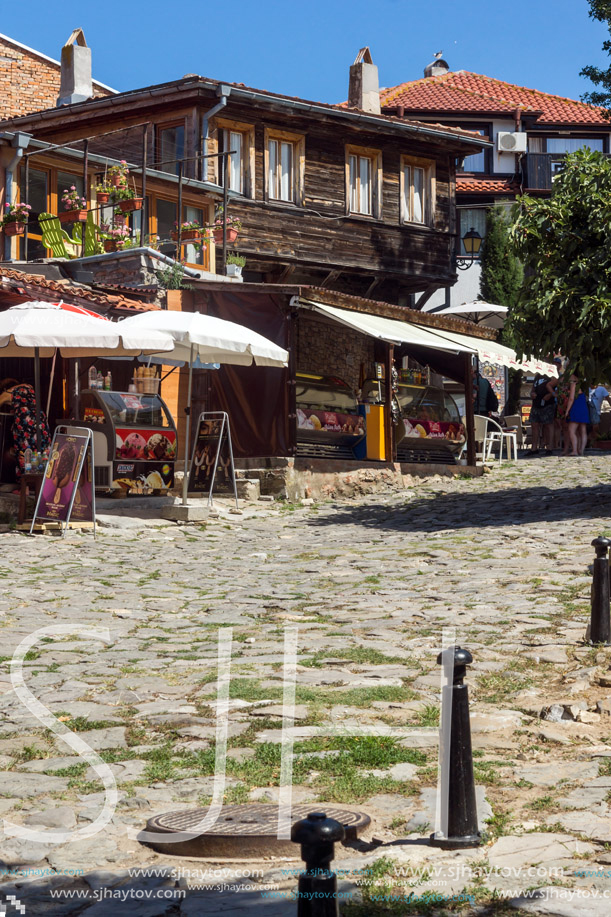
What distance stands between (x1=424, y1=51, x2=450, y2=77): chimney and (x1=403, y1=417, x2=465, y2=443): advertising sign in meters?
27.7

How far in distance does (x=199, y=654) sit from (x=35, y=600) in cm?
240

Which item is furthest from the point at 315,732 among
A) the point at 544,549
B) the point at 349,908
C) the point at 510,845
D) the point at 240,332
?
the point at 240,332

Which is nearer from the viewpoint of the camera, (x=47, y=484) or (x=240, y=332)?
(x=47, y=484)

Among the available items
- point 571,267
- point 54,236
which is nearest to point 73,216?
point 54,236

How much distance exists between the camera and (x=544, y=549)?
1180 centimetres

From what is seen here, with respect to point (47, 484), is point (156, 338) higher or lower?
higher

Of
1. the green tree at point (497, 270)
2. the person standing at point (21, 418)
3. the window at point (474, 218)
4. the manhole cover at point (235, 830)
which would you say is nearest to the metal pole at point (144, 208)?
the person standing at point (21, 418)

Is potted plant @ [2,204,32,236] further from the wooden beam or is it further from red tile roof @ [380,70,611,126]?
red tile roof @ [380,70,611,126]

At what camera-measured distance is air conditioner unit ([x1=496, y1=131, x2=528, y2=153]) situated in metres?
39.5

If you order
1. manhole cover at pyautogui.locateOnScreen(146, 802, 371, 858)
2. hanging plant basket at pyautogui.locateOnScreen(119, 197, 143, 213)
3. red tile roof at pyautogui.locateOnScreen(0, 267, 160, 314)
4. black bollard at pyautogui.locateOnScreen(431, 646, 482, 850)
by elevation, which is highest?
hanging plant basket at pyautogui.locateOnScreen(119, 197, 143, 213)

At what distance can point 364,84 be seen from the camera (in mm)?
31219

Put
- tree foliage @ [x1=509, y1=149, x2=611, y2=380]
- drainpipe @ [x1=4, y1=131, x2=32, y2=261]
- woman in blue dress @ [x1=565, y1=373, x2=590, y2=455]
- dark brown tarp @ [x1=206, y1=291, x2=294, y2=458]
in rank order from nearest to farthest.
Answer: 1. tree foliage @ [x1=509, y1=149, x2=611, y2=380]
2. dark brown tarp @ [x1=206, y1=291, x2=294, y2=458]
3. drainpipe @ [x1=4, y1=131, x2=32, y2=261]
4. woman in blue dress @ [x1=565, y1=373, x2=590, y2=455]

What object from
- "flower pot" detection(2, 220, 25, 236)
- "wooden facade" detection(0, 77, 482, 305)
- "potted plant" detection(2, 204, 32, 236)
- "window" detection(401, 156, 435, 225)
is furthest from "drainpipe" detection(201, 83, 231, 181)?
"window" detection(401, 156, 435, 225)

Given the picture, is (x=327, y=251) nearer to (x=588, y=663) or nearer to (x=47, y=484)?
(x=47, y=484)
